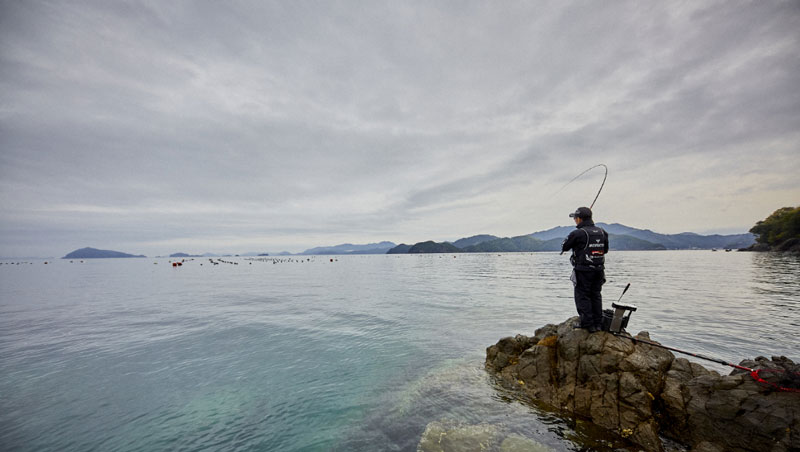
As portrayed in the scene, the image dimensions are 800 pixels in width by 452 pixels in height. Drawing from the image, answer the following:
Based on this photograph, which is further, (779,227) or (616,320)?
(779,227)

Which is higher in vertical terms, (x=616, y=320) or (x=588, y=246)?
(x=588, y=246)

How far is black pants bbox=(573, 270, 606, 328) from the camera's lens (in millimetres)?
8977

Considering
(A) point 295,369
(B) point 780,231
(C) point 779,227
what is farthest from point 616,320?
(C) point 779,227

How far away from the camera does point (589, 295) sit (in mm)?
9078

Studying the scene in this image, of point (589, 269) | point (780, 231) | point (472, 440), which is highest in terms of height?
point (780, 231)

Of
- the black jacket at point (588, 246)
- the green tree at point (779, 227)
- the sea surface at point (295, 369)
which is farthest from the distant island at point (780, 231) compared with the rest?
the black jacket at point (588, 246)

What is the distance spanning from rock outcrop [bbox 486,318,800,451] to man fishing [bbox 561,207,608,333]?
0.57 meters

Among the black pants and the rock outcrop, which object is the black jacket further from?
the rock outcrop

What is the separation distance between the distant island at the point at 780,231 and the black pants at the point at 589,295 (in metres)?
143

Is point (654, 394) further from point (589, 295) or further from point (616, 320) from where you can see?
point (589, 295)

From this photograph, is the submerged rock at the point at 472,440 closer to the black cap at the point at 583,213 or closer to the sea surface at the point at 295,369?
the sea surface at the point at 295,369

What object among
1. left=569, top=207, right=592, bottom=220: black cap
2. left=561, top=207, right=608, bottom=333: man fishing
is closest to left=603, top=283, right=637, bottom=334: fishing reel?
left=561, top=207, right=608, bottom=333: man fishing

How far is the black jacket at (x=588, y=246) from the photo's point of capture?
8.81 metres

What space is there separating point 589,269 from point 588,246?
73cm
